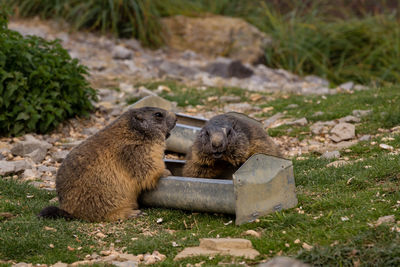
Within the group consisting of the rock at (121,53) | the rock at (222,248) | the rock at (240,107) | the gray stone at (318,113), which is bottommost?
the rock at (222,248)

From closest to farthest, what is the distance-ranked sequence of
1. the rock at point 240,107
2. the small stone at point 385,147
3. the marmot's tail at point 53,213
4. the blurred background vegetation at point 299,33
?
the marmot's tail at point 53,213 < the small stone at point 385,147 < the rock at point 240,107 < the blurred background vegetation at point 299,33

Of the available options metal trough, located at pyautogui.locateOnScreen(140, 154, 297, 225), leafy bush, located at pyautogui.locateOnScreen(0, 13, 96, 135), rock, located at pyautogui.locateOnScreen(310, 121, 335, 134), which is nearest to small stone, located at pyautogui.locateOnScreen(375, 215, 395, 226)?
metal trough, located at pyautogui.locateOnScreen(140, 154, 297, 225)

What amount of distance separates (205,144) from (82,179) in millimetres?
1519

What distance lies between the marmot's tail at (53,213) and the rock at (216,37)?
33.3ft

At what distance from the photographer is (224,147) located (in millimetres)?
6348

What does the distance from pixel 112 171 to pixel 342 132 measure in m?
4.15

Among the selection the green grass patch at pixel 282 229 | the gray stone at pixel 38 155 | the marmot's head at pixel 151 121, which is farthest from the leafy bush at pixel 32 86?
the marmot's head at pixel 151 121

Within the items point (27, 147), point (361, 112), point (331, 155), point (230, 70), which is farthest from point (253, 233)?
point (230, 70)

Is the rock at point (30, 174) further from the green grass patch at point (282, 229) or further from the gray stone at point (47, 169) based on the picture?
the green grass patch at point (282, 229)

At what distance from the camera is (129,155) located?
6.31 m

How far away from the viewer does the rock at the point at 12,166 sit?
7.61 meters

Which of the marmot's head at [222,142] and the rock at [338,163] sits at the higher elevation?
the marmot's head at [222,142]

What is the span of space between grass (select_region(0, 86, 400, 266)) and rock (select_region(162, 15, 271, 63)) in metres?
8.58

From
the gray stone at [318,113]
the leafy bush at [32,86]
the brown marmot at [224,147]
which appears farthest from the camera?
the gray stone at [318,113]
